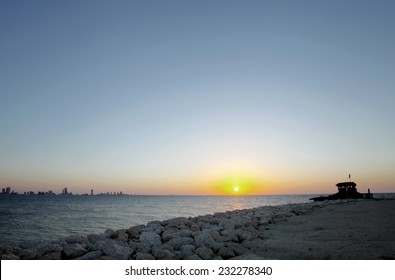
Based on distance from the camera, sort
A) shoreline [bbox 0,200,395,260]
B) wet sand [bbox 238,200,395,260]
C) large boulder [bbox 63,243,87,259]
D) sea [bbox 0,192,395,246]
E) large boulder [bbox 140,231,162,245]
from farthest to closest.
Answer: sea [bbox 0,192,395,246] → large boulder [bbox 140,231,162,245] → large boulder [bbox 63,243,87,259] → shoreline [bbox 0,200,395,260] → wet sand [bbox 238,200,395,260]

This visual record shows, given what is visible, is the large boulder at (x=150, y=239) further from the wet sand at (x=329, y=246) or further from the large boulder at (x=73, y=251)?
the wet sand at (x=329, y=246)

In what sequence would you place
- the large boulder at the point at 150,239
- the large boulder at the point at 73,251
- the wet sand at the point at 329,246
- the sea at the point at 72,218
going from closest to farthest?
the wet sand at the point at 329,246, the large boulder at the point at 73,251, the large boulder at the point at 150,239, the sea at the point at 72,218

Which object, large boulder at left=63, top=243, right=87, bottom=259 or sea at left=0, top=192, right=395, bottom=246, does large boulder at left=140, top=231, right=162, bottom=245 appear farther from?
sea at left=0, top=192, right=395, bottom=246

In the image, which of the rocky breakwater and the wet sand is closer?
the wet sand

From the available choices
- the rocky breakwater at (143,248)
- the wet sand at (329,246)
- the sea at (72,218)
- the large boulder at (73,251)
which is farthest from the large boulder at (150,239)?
the sea at (72,218)

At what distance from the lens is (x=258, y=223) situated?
852cm

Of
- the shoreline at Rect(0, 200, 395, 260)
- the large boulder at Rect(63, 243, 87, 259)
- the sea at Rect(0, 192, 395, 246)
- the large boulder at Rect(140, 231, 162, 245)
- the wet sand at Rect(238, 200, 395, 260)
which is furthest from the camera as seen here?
the sea at Rect(0, 192, 395, 246)

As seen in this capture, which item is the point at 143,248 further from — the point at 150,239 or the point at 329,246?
the point at 329,246

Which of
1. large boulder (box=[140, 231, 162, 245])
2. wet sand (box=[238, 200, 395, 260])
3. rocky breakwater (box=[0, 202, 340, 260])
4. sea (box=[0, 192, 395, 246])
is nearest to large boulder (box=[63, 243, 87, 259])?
rocky breakwater (box=[0, 202, 340, 260])

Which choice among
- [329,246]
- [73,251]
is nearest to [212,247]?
[329,246]

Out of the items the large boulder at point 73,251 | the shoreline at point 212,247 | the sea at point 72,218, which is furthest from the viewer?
the sea at point 72,218
